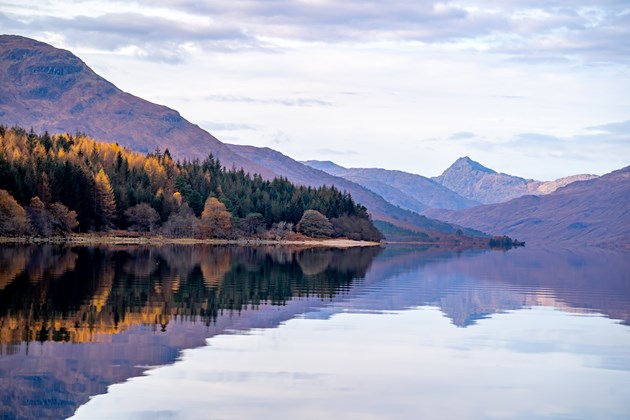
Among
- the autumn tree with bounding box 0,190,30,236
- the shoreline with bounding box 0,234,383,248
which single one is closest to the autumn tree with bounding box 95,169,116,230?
the shoreline with bounding box 0,234,383,248

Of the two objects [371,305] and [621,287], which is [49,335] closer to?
[371,305]

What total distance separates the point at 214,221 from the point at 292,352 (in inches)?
6275

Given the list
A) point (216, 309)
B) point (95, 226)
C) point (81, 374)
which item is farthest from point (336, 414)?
point (95, 226)

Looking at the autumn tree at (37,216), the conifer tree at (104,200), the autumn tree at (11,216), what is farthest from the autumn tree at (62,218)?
the autumn tree at (11,216)

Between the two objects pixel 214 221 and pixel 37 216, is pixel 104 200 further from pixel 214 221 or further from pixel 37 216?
pixel 214 221

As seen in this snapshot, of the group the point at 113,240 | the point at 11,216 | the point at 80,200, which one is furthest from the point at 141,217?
the point at 11,216

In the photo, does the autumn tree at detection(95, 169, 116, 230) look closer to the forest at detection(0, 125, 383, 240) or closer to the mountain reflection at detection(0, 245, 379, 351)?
the forest at detection(0, 125, 383, 240)

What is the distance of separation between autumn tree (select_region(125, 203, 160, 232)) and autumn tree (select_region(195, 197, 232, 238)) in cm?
1411

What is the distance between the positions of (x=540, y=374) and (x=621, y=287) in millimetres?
55234

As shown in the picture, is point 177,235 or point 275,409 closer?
point 275,409

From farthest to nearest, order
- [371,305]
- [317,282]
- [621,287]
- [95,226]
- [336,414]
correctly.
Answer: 1. [95,226]
2. [621,287]
3. [317,282]
4. [371,305]
5. [336,414]

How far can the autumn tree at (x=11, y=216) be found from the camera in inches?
5143

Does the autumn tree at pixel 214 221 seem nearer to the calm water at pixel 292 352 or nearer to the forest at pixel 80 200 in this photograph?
the forest at pixel 80 200

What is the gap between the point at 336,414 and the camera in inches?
1004
